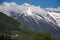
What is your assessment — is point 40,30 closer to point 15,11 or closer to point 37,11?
point 37,11

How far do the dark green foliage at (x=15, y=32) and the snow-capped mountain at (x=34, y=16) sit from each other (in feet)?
0.64

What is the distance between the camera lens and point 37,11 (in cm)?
635

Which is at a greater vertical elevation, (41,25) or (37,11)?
(37,11)

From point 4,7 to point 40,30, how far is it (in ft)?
5.30

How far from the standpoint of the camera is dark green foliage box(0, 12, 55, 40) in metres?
5.74

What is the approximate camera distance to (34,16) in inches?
252

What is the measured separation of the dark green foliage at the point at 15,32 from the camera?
5.74m

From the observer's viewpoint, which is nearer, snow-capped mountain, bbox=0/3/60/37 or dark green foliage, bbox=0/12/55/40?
dark green foliage, bbox=0/12/55/40

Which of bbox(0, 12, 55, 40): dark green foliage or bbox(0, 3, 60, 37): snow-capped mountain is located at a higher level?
bbox(0, 3, 60, 37): snow-capped mountain

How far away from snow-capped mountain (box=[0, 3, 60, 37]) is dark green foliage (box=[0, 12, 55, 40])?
0.64 ft

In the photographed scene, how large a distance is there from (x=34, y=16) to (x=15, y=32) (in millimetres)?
1052

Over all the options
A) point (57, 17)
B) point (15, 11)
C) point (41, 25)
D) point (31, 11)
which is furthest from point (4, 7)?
point (57, 17)

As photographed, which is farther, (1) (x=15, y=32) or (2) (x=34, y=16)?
(2) (x=34, y=16)

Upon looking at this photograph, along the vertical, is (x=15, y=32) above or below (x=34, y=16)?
below
